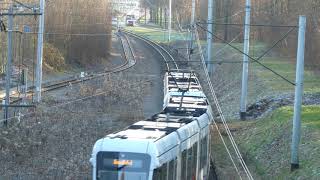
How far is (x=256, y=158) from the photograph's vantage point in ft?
77.6

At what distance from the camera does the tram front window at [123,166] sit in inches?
565

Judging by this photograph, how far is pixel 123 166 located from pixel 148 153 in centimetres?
61

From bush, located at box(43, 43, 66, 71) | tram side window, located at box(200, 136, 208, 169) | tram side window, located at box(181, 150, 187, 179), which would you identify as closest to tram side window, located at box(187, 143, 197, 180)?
tram side window, located at box(181, 150, 187, 179)

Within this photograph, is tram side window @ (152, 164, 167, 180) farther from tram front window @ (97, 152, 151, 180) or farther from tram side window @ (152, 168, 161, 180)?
tram front window @ (97, 152, 151, 180)

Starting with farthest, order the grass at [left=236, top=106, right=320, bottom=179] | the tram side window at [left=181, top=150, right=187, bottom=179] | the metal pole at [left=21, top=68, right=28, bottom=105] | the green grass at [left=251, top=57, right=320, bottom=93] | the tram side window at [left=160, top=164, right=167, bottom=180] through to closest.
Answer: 1. the green grass at [left=251, top=57, right=320, bottom=93]
2. the metal pole at [left=21, top=68, right=28, bottom=105]
3. the grass at [left=236, top=106, right=320, bottom=179]
4. the tram side window at [left=181, top=150, right=187, bottom=179]
5. the tram side window at [left=160, top=164, right=167, bottom=180]

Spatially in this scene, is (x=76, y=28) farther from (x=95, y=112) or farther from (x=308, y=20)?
(x=95, y=112)

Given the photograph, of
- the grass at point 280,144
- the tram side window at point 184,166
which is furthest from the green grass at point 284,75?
the tram side window at point 184,166

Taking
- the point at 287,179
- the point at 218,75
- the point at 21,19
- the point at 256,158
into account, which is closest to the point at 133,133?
the point at 287,179

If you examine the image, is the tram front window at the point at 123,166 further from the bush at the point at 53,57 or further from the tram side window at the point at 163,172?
the bush at the point at 53,57

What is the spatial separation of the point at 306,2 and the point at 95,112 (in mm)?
18549

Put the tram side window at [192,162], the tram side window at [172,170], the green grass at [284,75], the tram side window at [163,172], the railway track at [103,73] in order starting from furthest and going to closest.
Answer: the railway track at [103,73] < the green grass at [284,75] < the tram side window at [192,162] < the tram side window at [172,170] < the tram side window at [163,172]

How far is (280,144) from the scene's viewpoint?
77.7 ft

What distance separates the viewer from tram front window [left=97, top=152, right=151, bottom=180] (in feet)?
47.1

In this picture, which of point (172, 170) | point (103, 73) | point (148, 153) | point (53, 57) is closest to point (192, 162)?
A: point (172, 170)
